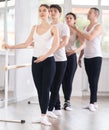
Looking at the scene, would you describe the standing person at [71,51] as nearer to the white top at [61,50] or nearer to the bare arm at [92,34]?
the bare arm at [92,34]

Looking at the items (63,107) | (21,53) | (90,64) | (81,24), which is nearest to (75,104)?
(63,107)

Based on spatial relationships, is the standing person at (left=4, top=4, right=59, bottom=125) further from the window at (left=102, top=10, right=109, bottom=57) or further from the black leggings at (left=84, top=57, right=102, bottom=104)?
the window at (left=102, top=10, right=109, bottom=57)

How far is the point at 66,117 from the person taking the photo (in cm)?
438

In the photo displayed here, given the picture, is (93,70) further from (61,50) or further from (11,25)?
(11,25)

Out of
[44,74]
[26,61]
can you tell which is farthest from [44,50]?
[26,61]

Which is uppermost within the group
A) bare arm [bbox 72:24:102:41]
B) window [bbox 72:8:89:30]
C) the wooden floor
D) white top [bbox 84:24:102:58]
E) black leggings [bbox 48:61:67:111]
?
window [bbox 72:8:89:30]

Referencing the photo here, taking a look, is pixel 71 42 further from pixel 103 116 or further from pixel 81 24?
pixel 81 24

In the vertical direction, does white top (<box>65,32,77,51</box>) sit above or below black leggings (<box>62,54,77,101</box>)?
above

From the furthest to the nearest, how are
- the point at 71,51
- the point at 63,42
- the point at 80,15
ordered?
the point at 80,15, the point at 71,51, the point at 63,42

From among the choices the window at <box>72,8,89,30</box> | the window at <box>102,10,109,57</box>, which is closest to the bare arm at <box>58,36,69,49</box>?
the window at <box>72,8,89,30</box>

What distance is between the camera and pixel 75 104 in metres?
5.42

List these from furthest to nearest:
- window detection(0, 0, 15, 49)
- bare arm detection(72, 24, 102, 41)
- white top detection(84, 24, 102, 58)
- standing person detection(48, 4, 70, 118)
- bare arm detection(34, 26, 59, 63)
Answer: window detection(0, 0, 15, 49), white top detection(84, 24, 102, 58), bare arm detection(72, 24, 102, 41), standing person detection(48, 4, 70, 118), bare arm detection(34, 26, 59, 63)

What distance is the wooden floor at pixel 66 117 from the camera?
383 centimetres

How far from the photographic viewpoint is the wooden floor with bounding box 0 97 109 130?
383 centimetres
